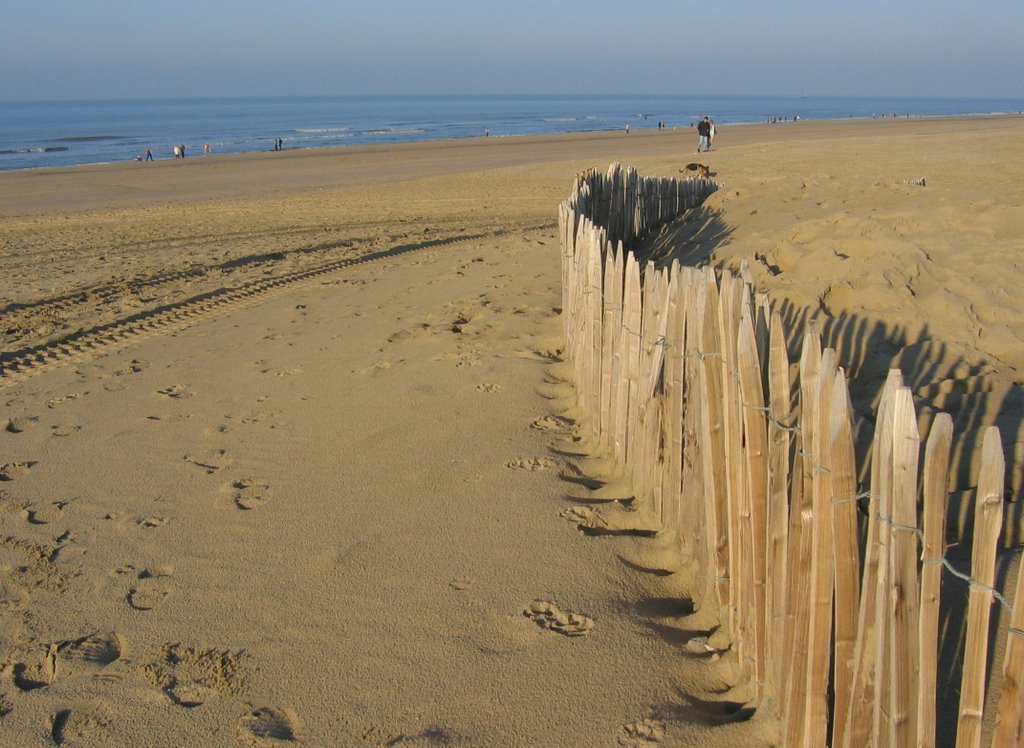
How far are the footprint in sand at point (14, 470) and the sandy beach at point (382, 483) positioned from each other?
3cm

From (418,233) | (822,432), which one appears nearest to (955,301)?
(822,432)

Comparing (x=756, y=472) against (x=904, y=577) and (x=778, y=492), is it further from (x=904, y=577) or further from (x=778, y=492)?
(x=904, y=577)

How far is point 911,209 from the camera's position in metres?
8.28

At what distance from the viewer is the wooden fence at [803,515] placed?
181 cm

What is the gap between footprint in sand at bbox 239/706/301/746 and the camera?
2.61m

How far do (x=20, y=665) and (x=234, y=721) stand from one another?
89 cm

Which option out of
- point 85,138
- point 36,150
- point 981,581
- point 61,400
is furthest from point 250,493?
point 85,138

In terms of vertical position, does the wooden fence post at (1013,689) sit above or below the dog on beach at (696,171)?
below

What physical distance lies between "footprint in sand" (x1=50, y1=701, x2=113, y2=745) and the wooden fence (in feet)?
6.62

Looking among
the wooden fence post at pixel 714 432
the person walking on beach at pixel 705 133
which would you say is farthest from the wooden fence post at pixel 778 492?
the person walking on beach at pixel 705 133

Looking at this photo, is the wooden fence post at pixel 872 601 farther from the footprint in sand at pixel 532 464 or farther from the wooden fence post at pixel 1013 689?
the footprint in sand at pixel 532 464

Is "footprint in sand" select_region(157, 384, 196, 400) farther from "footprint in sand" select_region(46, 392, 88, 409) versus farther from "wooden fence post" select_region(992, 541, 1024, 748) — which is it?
"wooden fence post" select_region(992, 541, 1024, 748)

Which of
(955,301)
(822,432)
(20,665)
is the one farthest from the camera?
(955,301)

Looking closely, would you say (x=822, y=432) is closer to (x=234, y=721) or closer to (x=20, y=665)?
(x=234, y=721)
